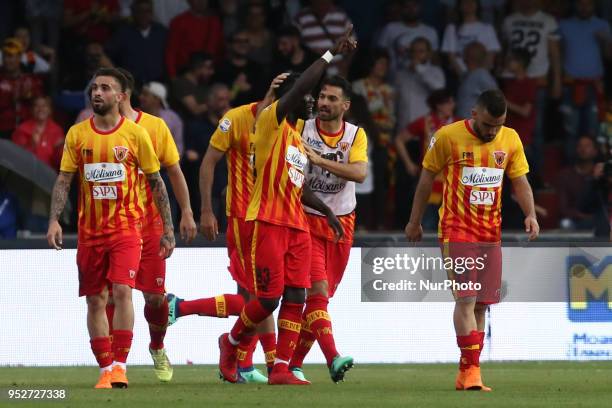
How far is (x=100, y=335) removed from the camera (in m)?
11.3

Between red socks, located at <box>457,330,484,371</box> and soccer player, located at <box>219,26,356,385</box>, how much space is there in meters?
1.22

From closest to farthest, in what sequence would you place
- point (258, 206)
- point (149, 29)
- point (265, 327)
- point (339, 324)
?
point (258, 206), point (265, 327), point (339, 324), point (149, 29)

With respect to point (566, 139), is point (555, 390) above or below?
below

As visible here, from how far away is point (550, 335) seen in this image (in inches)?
600

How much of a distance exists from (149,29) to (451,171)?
788 cm

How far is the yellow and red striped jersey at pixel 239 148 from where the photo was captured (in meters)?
12.3

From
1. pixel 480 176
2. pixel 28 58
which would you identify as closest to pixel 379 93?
pixel 28 58

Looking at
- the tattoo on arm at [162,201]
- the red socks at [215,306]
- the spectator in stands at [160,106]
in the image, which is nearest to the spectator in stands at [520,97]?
the spectator in stands at [160,106]

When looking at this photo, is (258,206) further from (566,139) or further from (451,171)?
(566,139)

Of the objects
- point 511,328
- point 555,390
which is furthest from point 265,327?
point 511,328

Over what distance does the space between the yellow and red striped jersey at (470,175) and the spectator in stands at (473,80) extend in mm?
7165

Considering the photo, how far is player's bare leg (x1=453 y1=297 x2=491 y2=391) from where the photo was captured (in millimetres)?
11320

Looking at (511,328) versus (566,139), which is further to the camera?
(566,139)

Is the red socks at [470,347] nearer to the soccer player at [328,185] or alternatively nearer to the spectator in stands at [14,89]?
the soccer player at [328,185]
